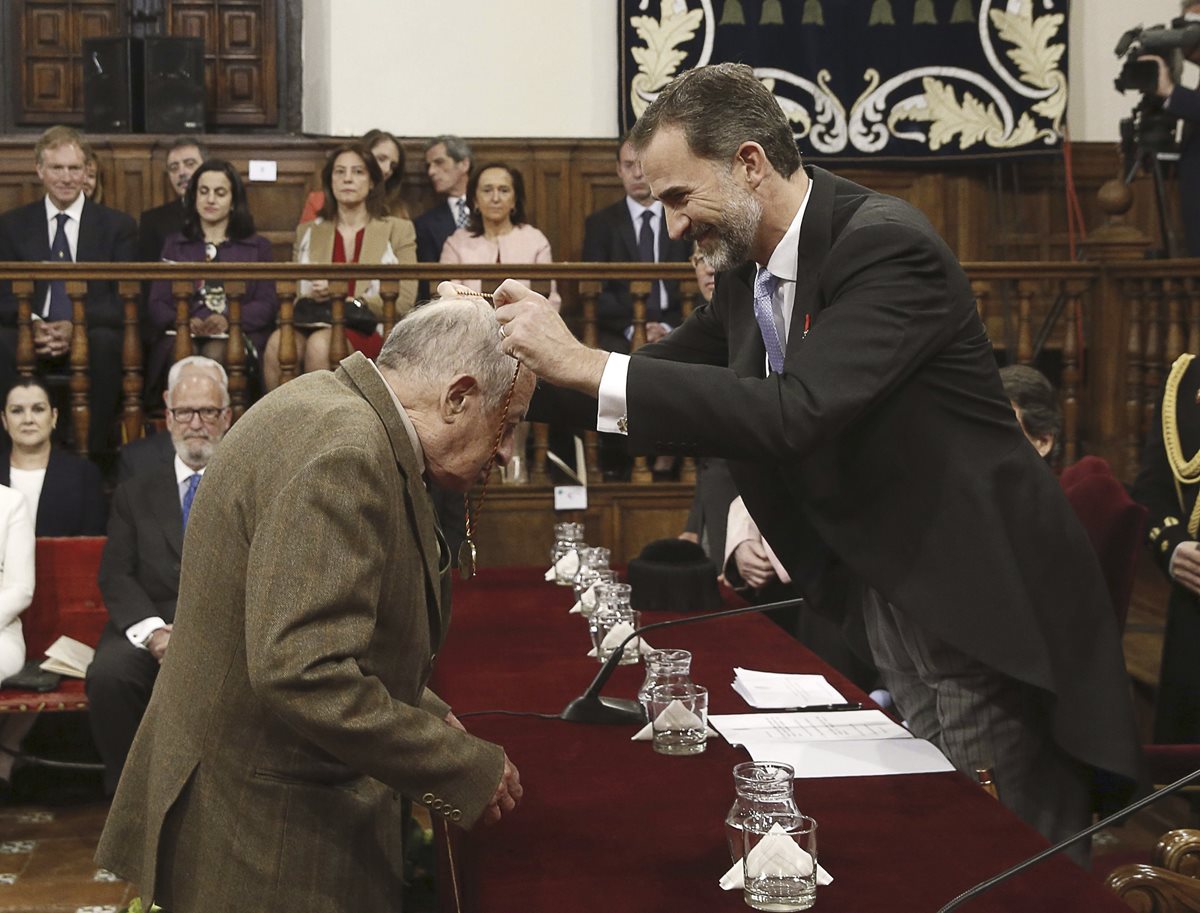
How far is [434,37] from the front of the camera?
8.02 meters

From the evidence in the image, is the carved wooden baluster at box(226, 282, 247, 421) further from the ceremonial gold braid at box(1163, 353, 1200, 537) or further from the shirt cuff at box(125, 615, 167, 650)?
the ceremonial gold braid at box(1163, 353, 1200, 537)

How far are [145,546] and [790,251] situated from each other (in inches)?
120

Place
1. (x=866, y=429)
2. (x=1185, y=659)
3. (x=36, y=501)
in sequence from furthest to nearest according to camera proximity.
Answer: (x=36, y=501), (x=1185, y=659), (x=866, y=429)

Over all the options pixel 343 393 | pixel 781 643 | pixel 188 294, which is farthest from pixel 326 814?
pixel 188 294

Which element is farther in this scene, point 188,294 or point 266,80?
point 266,80

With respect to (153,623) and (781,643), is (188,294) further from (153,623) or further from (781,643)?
(781,643)

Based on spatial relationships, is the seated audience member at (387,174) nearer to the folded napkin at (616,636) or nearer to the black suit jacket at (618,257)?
the black suit jacket at (618,257)

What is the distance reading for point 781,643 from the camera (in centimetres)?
293

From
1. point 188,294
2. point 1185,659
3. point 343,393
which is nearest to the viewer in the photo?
point 343,393

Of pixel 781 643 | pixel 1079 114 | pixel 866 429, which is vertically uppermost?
pixel 1079 114

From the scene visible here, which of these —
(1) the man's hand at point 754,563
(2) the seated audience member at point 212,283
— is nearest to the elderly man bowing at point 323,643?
(1) the man's hand at point 754,563

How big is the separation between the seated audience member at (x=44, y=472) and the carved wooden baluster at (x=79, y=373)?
367 millimetres

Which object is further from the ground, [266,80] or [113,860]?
[266,80]

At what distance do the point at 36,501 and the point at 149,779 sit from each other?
11.4 ft
